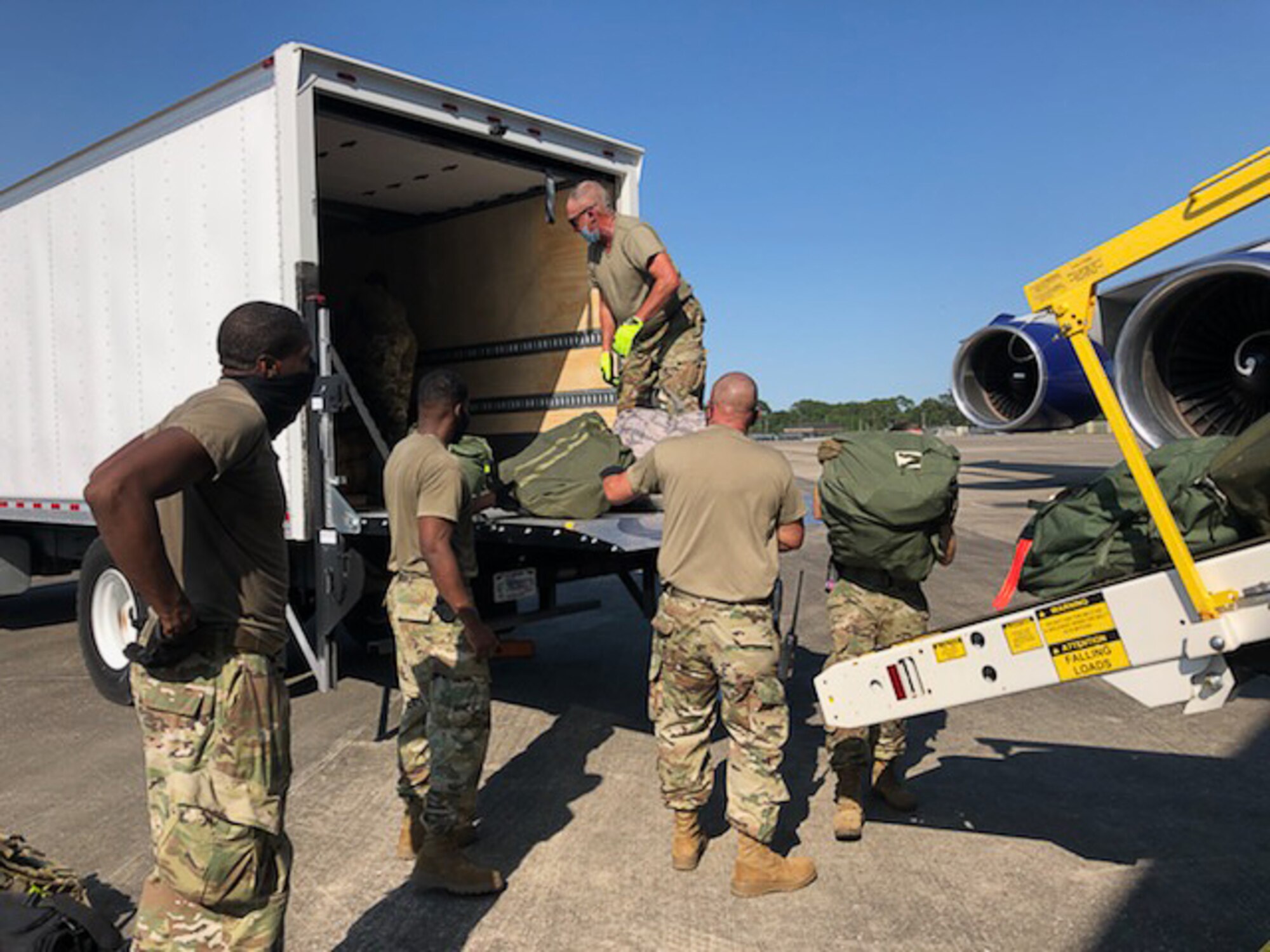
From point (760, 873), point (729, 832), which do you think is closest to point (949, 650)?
point (760, 873)

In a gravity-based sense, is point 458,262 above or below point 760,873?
above

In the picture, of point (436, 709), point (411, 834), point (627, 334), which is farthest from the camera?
point (627, 334)

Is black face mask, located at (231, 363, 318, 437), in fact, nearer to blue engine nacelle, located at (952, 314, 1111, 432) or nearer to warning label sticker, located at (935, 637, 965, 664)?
warning label sticker, located at (935, 637, 965, 664)

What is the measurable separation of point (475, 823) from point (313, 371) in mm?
2235

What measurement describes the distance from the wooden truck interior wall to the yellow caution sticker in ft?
12.4

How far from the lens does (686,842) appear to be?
11.4 feet

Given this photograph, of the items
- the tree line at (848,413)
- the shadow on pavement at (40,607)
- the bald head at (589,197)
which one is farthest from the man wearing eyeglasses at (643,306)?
the tree line at (848,413)

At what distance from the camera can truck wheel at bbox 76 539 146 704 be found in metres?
6.02

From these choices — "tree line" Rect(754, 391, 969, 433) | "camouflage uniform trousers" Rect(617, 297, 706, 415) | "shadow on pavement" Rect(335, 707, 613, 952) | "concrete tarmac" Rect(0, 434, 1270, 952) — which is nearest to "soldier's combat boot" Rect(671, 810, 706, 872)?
"concrete tarmac" Rect(0, 434, 1270, 952)

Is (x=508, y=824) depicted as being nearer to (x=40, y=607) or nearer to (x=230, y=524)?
(x=230, y=524)

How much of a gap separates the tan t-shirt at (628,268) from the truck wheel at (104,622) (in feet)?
11.8

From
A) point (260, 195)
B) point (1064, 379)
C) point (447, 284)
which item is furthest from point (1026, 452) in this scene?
point (260, 195)

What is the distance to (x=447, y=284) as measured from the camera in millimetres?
7156

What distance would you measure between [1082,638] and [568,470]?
2.54 m
